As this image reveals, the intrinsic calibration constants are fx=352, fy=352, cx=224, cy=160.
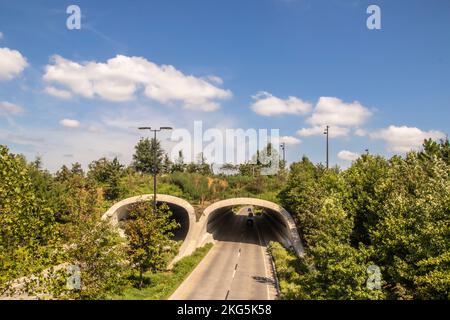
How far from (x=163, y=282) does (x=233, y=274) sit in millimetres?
6865

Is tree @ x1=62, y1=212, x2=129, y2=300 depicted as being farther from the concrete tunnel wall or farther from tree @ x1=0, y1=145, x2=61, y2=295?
the concrete tunnel wall

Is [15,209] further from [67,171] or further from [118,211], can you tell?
[67,171]

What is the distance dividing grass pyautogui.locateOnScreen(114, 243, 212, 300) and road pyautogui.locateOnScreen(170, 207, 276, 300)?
19.3 inches

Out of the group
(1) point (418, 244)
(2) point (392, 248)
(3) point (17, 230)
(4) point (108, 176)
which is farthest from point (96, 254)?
(4) point (108, 176)

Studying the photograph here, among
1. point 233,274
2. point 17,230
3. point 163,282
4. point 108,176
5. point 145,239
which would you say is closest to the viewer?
point 17,230

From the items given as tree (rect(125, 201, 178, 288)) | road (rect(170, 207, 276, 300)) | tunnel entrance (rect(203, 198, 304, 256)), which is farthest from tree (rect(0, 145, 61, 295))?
tunnel entrance (rect(203, 198, 304, 256))

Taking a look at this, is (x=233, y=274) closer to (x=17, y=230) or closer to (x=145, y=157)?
(x=17, y=230)

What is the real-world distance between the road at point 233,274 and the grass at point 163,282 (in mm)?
490

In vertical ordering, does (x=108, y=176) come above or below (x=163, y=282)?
above

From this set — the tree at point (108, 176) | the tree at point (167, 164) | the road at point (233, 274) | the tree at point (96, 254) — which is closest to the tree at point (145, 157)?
the tree at point (167, 164)

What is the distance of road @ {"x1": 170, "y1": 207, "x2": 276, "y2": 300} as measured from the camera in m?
26.1

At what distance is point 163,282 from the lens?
92.8ft

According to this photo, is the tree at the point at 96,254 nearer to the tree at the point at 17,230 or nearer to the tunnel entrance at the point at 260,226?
the tree at the point at 17,230
